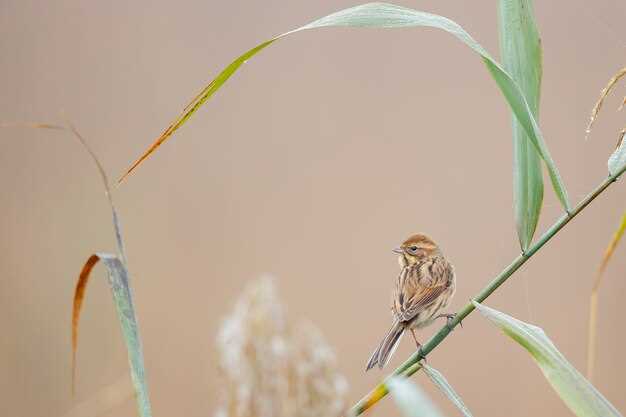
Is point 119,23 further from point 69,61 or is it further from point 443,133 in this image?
point 443,133

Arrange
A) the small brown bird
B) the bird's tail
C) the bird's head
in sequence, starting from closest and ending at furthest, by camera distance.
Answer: the bird's tail
the small brown bird
the bird's head

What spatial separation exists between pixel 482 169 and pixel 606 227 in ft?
1.81

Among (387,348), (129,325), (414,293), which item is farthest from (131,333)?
(414,293)

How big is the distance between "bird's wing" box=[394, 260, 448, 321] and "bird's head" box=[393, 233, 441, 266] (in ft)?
0.19

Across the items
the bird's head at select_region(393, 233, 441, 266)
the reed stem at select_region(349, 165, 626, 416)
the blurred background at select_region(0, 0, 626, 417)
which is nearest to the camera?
the reed stem at select_region(349, 165, 626, 416)

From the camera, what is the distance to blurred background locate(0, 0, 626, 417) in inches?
141

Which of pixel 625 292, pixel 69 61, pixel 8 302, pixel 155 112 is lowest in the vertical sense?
pixel 625 292

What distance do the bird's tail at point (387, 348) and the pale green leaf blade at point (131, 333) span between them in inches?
16.5

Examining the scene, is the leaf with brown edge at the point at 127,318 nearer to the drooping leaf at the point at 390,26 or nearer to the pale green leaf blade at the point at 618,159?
the drooping leaf at the point at 390,26

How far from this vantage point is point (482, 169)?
3918 mm

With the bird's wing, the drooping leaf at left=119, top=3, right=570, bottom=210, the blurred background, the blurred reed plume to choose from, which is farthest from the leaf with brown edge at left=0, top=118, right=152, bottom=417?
the blurred background

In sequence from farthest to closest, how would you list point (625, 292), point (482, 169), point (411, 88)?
point (411, 88), point (482, 169), point (625, 292)

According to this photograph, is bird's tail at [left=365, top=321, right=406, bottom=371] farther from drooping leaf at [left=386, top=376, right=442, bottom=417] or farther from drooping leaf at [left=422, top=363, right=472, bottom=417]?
drooping leaf at [left=386, top=376, right=442, bottom=417]

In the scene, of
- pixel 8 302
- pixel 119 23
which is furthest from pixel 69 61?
pixel 8 302
